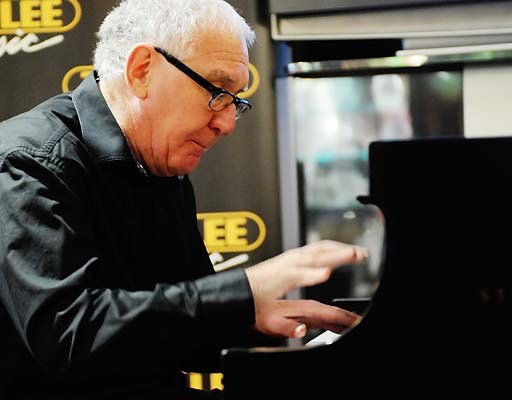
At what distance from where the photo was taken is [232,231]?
9.12 ft

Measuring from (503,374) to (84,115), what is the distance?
879 millimetres

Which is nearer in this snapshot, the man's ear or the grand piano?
the grand piano

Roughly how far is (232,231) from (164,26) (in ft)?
4.61

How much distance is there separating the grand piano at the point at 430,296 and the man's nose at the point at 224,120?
524 mm

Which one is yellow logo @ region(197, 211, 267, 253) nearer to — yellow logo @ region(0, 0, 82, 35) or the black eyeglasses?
yellow logo @ region(0, 0, 82, 35)

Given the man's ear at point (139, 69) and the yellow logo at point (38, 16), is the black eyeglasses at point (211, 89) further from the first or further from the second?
the yellow logo at point (38, 16)

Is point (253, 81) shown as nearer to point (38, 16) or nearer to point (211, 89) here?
point (38, 16)

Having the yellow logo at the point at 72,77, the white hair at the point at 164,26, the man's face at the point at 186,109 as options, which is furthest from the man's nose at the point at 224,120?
the yellow logo at the point at 72,77

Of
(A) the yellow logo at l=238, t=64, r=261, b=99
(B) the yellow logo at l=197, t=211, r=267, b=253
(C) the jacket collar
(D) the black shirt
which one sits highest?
(A) the yellow logo at l=238, t=64, r=261, b=99

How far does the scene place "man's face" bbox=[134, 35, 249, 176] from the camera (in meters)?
1.44

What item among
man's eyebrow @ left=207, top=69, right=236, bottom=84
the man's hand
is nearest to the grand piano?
the man's hand

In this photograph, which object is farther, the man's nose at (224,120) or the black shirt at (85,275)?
the man's nose at (224,120)

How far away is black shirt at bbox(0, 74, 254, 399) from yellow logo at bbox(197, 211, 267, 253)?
3.85ft

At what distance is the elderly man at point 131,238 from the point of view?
1150 millimetres
